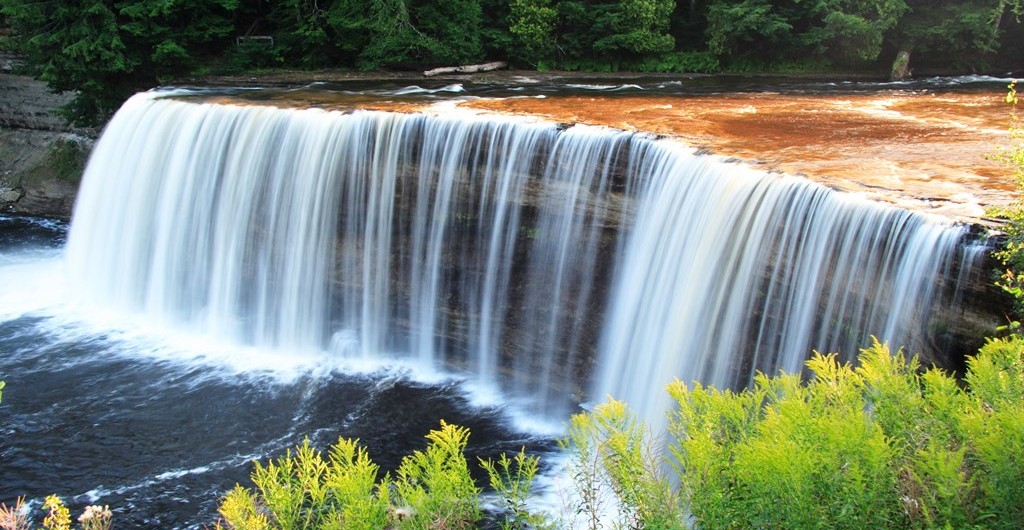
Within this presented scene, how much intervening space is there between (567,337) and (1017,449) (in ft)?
29.4

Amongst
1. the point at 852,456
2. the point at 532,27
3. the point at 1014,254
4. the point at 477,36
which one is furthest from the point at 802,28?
the point at 852,456

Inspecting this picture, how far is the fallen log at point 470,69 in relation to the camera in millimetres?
23891

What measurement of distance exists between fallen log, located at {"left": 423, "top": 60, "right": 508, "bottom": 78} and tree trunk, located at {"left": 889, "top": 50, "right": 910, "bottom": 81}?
11.1 meters

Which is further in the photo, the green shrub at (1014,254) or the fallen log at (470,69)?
the fallen log at (470,69)

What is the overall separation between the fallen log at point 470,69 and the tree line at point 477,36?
1.26 ft

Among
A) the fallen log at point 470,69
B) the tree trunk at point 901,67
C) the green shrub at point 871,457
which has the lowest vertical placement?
the green shrub at point 871,457

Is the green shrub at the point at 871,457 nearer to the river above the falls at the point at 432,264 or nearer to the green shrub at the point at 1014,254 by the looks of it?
the green shrub at the point at 1014,254

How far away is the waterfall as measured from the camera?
9836mm

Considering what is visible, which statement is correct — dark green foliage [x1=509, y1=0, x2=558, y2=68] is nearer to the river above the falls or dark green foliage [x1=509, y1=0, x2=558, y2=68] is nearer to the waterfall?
the river above the falls

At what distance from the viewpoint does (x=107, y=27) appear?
872 inches

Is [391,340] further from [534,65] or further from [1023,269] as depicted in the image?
[534,65]

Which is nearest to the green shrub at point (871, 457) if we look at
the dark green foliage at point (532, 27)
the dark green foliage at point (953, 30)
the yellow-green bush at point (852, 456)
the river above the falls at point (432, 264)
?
the yellow-green bush at point (852, 456)

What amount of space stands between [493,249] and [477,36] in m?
12.9

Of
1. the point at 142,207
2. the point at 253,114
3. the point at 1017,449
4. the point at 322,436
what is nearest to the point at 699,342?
the point at 322,436
